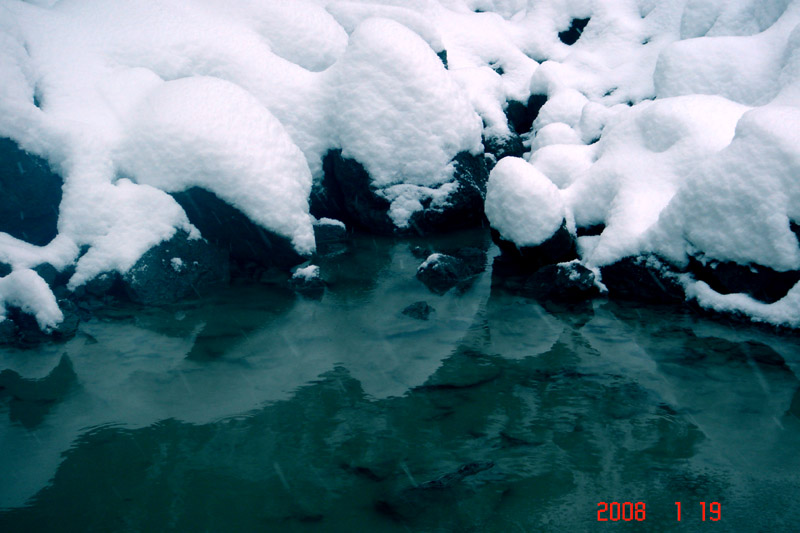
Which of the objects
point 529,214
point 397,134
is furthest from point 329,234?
point 529,214

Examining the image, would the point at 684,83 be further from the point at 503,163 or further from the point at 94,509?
the point at 94,509

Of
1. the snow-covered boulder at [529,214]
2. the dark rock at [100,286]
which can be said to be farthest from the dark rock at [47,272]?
the snow-covered boulder at [529,214]

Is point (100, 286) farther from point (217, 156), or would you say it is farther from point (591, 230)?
point (591, 230)

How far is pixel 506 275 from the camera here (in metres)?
9.55

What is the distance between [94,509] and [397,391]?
291 cm

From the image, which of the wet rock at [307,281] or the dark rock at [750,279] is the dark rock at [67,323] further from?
the dark rock at [750,279]

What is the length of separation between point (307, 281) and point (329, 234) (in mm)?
2771

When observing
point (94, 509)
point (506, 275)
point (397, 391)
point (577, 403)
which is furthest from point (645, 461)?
point (506, 275)

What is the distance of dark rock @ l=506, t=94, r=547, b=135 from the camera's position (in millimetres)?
19609

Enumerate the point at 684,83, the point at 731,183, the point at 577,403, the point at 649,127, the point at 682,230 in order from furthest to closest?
1. the point at 684,83
2. the point at 649,127
3. the point at 682,230
4. the point at 731,183
5. the point at 577,403

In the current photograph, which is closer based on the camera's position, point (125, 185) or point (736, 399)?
point (736, 399)

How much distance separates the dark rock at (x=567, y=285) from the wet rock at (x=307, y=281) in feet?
11.5

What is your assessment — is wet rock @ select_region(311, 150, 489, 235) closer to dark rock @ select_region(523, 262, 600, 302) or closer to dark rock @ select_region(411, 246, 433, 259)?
dark rock @ select_region(411, 246, 433, 259)

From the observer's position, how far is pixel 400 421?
5176mm
